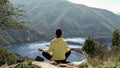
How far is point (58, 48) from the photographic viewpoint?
13188 millimetres

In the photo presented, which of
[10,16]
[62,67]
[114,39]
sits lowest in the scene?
[114,39]

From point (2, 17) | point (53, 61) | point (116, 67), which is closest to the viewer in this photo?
point (116, 67)

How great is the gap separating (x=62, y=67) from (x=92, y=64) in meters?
1.50

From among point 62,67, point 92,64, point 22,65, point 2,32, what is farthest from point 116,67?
point 2,32

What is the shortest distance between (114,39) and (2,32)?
89.2 metres

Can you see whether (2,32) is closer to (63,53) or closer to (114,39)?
(63,53)

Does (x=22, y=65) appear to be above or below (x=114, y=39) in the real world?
above

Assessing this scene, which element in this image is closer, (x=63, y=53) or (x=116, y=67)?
(x=116, y=67)

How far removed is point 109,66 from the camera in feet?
35.1

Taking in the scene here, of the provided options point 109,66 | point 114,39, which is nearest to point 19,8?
point 109,66

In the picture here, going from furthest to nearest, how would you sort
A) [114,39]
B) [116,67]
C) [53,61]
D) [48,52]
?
1. [114,39]
2. [53,61]
3. [48,52]
4. [116,67]

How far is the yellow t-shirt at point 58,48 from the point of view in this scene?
1305cm

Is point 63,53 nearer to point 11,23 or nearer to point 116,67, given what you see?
point 116,67

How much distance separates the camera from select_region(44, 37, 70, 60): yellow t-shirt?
514 inches
